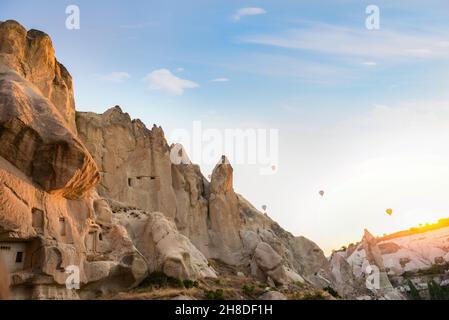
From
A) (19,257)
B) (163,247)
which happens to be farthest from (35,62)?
(163,247)

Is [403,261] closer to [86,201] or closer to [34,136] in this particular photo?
[86,201]

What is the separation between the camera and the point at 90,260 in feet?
96.7

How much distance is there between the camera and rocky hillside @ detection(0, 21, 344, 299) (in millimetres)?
25484

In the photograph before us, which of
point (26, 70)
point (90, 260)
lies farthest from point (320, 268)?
point (26, 70)

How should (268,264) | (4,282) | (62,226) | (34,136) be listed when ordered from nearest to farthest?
(4,282) → (34,136) → (62,226) → (268,264)

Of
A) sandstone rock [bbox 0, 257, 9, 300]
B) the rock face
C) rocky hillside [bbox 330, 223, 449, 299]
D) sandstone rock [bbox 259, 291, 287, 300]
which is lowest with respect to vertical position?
rocky hillside [bbox 330, 223, 449, 299]

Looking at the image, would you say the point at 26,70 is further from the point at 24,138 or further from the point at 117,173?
the point at 117,173

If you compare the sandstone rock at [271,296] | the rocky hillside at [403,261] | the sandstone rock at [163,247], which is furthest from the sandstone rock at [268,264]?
the rocky hillside at [403,261]

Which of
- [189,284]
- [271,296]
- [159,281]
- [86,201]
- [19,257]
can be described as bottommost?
[271,296]

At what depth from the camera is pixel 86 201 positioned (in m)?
31.1

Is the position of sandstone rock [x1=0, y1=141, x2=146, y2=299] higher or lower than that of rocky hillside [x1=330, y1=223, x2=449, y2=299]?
higher

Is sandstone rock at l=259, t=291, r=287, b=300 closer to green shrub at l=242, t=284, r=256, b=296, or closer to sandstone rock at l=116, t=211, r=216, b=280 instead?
green shrub at l=242, t=284, r=256, b=296

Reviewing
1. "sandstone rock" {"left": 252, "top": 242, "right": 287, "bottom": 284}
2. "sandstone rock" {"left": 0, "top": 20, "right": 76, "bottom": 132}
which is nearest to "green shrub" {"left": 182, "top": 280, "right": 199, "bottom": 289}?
"sandstone rock" {"left": 0, "top": 20, "right": 76, "bottom": 132}
